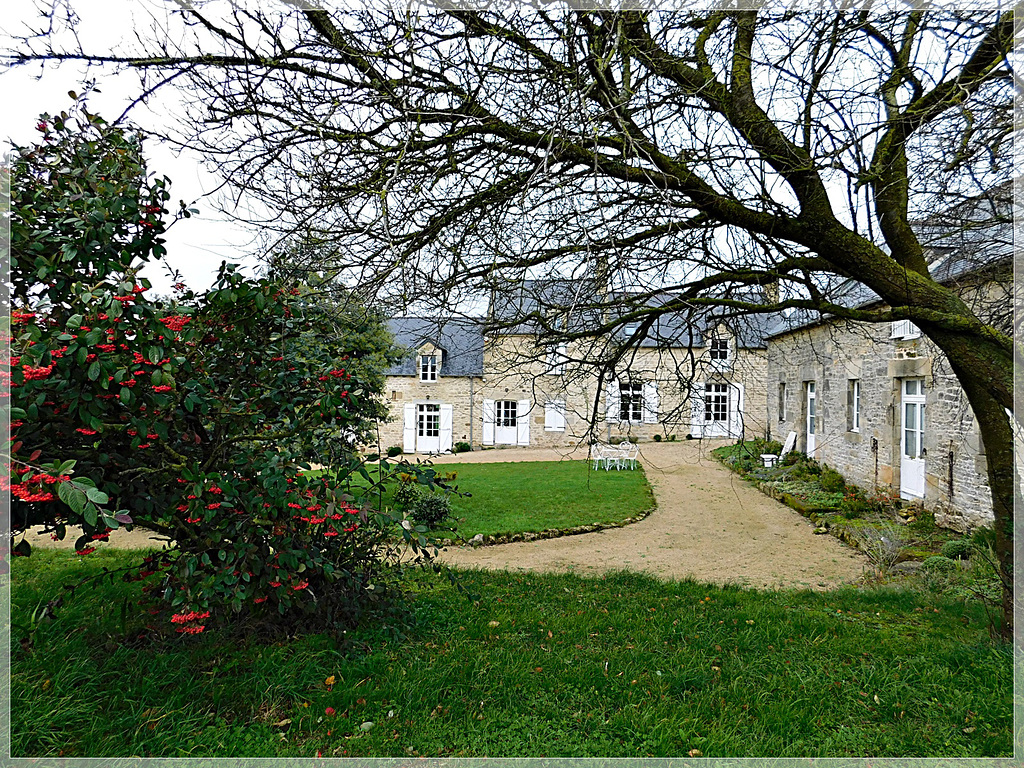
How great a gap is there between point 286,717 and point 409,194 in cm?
298

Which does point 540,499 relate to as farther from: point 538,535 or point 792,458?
point 792,458

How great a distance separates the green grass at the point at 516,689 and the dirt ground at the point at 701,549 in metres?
2.04

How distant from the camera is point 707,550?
845 centimetres

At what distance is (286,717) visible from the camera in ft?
10.00

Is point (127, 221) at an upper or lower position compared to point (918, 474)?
upper

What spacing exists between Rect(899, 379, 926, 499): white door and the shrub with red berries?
9.51 metres

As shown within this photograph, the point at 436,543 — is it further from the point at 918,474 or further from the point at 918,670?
the point at 918,474

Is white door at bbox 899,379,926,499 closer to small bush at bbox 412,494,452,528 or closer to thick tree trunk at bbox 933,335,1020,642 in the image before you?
thick tree trunk at bbox 933,335,1020,642

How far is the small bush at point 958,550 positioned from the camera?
7227mm

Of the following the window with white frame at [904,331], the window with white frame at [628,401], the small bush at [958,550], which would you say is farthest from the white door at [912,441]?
the window with white frame at [628,401]

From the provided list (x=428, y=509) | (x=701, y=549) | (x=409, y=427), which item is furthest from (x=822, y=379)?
(x=409, y=427)

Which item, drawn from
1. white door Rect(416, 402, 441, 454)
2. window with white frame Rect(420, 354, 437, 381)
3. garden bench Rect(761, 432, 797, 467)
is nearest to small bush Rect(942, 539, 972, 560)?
garden bench Rect(761, 432, 797, 467)

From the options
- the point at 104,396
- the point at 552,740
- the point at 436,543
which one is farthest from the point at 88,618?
the point at 552,740

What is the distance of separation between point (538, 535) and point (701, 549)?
94.8 inches
